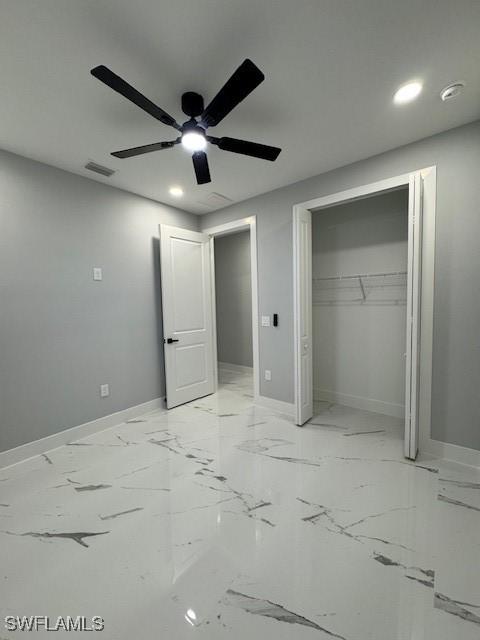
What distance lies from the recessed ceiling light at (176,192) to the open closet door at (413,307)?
2270mm

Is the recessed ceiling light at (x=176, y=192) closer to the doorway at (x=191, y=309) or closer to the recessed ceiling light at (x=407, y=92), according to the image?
the doorway at (x=191, y=309)

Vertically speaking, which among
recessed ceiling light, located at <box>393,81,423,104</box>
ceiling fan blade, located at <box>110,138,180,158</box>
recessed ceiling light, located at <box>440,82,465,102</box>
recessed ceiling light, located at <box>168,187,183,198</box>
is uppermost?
recessed ceiling light, located at <box>393,81,423,104</box>

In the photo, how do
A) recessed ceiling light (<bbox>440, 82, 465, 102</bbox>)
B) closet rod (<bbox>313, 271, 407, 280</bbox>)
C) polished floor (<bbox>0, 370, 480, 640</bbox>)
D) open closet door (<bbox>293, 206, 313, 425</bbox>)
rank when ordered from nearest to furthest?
polished floor (<bbox>0, 370, 480, 640</bbox>) < recessed ceiling light (<bbox>440, 82, 465, 102</bbox>) < open closet door (<bbox>293, 206, 313, 425</bbox>) < closet rod (<bbox>313, 271, 407, 280</bbox>)

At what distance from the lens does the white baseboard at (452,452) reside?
2.19 metres

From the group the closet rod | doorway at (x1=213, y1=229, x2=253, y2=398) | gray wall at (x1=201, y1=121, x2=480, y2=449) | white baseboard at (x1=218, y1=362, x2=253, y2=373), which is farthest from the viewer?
white baseboard at (x1=218, y1=362, x2=253, y2=373)

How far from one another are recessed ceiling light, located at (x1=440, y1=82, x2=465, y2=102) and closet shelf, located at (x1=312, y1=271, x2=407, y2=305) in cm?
163

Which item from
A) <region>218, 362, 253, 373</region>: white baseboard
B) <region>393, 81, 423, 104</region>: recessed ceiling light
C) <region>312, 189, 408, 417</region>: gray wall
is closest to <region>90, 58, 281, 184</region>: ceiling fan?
<region>393, 81, 423, 104</region>: recessed ceiling light

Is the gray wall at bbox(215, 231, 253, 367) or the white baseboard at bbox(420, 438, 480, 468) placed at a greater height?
the gray wall at bbox(215, 231, 253, 367)

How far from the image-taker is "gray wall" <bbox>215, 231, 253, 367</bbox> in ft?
16.9

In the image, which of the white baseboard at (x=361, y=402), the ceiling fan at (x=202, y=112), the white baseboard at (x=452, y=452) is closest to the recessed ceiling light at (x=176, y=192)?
the ceiling fan at (x=202, y=112)

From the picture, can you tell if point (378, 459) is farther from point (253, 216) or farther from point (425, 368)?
point (253, 216)

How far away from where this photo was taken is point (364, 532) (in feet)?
5.25

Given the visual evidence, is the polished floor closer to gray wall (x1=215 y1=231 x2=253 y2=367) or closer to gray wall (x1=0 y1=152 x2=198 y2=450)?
gray wall (x1=0 y1=152 x2=198 y2=450)

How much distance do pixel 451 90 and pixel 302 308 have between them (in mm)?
1894
